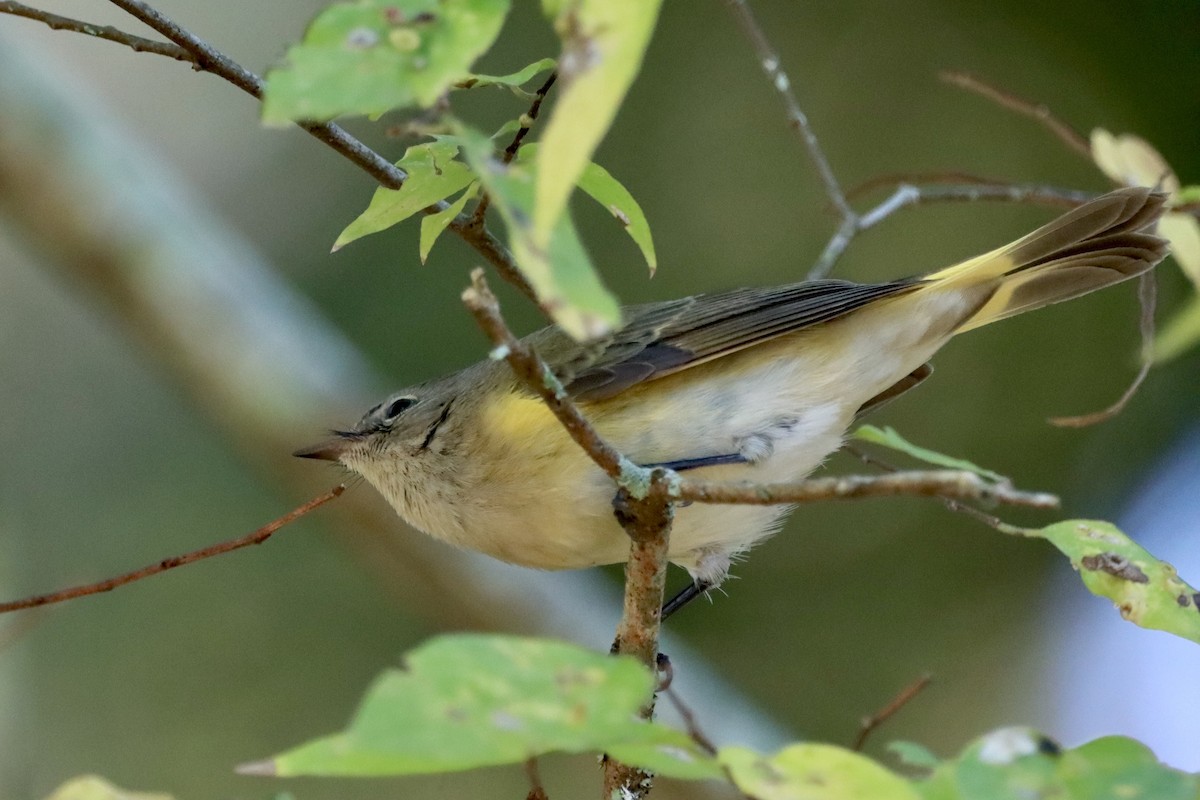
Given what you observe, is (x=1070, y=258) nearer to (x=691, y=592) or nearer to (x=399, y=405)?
(x=691, y=592)

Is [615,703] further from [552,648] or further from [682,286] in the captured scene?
[682,286]

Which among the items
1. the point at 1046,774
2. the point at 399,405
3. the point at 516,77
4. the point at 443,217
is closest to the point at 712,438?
the point at 399,405

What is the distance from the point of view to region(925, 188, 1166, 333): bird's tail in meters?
2.42

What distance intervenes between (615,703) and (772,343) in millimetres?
1836

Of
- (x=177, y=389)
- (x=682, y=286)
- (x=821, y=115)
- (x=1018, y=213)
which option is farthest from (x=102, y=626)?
(x=1018, y=213)

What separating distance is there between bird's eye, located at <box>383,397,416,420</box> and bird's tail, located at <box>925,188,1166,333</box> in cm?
131

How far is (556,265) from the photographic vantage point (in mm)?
811

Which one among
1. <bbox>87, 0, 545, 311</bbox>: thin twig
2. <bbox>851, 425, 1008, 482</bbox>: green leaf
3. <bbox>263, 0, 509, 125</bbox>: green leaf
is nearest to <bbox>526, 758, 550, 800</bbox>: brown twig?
<bbox>263, 0, 509, 125</bbox>: green leaf

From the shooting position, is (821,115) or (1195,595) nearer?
(1195,595)

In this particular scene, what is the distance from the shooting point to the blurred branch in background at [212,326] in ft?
11.9

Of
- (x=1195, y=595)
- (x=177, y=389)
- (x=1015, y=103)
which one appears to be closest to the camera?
(x=1195, y=595)

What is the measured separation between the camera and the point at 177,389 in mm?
3900

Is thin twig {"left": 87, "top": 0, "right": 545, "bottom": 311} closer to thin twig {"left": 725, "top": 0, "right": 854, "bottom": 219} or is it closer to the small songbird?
the small songbird

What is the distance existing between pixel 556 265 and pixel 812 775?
1.45 ft
